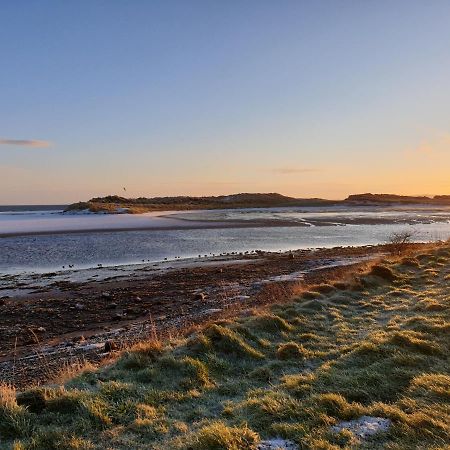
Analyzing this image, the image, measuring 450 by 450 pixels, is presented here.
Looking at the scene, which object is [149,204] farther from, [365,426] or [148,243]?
[365,426]

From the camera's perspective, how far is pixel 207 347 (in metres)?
9.45

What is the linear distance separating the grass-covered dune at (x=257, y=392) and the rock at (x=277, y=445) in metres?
0.10

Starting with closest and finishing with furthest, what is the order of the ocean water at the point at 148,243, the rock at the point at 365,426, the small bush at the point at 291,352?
the rock at the point at 365,426 < the small bush at the point at 291,352 < the ocean water at the point at 148,243

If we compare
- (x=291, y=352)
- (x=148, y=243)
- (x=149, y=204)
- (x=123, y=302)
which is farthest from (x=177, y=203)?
(x=291, y=352)

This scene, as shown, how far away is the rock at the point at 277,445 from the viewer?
553 cm

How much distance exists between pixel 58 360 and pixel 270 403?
20.6 ft

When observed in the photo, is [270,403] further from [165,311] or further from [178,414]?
[165,311]

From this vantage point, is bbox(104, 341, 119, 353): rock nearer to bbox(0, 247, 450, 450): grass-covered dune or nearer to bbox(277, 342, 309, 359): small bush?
bbox(0, 247, 450, 450): grass-covered dune

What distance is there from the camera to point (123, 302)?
1794 cm

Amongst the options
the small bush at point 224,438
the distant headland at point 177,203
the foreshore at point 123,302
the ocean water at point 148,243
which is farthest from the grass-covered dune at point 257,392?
the distant headland at point 177,203

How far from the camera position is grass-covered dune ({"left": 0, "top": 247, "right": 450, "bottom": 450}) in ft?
19.1

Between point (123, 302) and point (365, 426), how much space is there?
13.4 meters

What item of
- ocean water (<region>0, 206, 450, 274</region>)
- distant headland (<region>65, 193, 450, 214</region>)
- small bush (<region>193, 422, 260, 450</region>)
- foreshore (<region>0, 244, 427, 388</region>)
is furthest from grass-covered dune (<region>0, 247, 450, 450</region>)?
distant headland (<region>65, 193, 450, 214</region>)

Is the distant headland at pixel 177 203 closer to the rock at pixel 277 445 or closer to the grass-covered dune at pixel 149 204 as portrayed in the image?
the grass-covered dune at pixel 149 204
